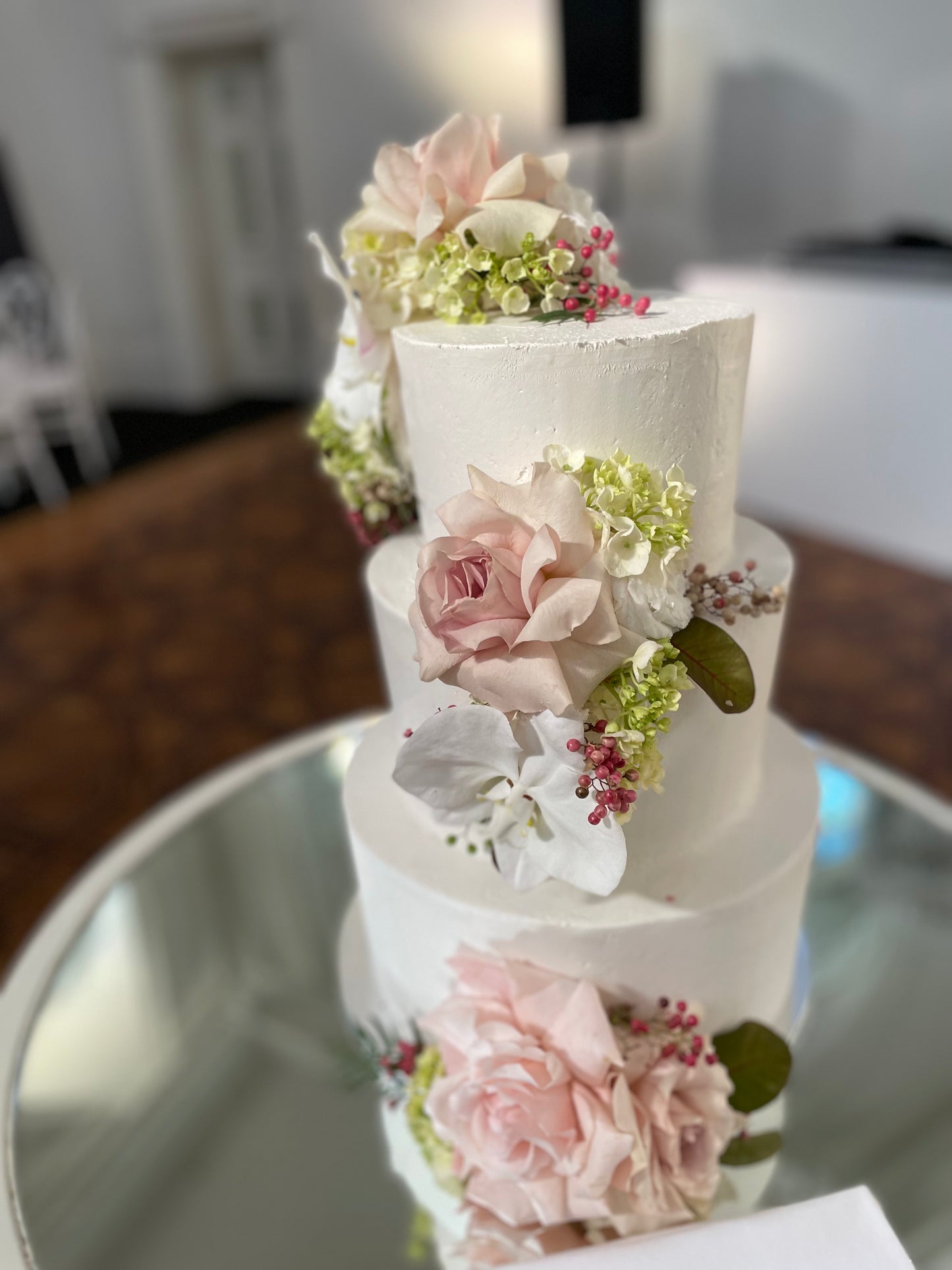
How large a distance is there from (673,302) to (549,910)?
52 cm

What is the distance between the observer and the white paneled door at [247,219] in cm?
550

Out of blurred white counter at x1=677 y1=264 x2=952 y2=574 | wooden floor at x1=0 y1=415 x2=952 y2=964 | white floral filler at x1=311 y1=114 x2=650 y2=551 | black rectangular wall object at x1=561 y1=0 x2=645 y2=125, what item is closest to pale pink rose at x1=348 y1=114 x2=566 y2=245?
white floral filler at x1=311 y1=114 x2=650 y2=551

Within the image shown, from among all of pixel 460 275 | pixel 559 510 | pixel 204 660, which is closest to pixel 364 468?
pixel 460 275

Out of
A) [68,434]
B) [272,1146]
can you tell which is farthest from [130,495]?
[272,1146]

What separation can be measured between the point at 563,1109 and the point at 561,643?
15.3 inches

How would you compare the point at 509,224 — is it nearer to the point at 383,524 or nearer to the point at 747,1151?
the point at 383,524

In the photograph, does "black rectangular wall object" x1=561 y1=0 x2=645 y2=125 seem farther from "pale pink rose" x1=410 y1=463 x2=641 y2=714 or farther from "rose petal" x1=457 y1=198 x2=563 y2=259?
"pale pink rose" x1=410 y1=463 x2=641 y2=714

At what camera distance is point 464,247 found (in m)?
0.76

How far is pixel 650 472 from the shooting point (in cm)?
70

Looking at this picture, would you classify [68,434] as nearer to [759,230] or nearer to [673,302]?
[759,230]

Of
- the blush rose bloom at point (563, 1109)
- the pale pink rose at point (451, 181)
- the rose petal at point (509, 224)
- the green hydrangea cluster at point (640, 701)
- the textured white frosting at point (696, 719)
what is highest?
the pale pink rose at point (451, 181)

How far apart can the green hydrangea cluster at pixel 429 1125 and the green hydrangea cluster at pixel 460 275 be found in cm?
67

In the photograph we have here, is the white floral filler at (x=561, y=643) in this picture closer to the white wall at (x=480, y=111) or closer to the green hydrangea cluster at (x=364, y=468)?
the green hydrangea cluster at (x=364, y=468)

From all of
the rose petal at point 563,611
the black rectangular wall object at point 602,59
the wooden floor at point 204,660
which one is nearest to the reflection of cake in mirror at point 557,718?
the rose petal at point 563,611
